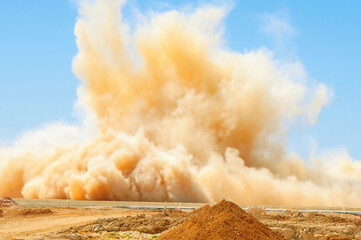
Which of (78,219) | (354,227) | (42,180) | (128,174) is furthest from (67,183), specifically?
(354,227)

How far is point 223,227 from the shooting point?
11836 millimetres

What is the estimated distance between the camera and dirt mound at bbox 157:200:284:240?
11.6 meters

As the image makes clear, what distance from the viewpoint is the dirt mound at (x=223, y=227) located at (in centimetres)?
1164

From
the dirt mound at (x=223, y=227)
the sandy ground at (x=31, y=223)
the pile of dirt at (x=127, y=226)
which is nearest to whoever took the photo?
the dirt mound at (x=223, y=227)

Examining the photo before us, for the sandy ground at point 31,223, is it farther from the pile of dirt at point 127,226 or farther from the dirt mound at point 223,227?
the dirt mound at point 223,227

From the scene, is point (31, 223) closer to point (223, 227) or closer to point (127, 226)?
point (127, 226)

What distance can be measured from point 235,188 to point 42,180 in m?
23.7

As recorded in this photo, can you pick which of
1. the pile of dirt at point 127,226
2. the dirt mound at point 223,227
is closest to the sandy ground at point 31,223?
the pile of dirt at point 127,226

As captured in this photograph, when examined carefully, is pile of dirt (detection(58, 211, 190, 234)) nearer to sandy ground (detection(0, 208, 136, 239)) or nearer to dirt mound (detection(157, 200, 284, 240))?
sandy ground (detection(0, 208, 136, 239))

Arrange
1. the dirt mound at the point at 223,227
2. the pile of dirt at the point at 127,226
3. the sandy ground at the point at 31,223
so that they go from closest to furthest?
the dirt mound at the point at 223,227 < the pile of dirt at the point at 127,226 < the sandy ground at the point at 31,223

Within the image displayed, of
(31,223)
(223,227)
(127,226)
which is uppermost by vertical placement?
(223,227)

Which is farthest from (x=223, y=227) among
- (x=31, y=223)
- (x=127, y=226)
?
(x=31, y=223)

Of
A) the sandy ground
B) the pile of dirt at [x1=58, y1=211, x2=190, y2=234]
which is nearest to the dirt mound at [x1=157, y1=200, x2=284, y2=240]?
the pile of dirt at [x1=58, y1=211, x2=190, y2=234]

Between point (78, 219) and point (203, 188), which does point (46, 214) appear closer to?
point (78, 219)
